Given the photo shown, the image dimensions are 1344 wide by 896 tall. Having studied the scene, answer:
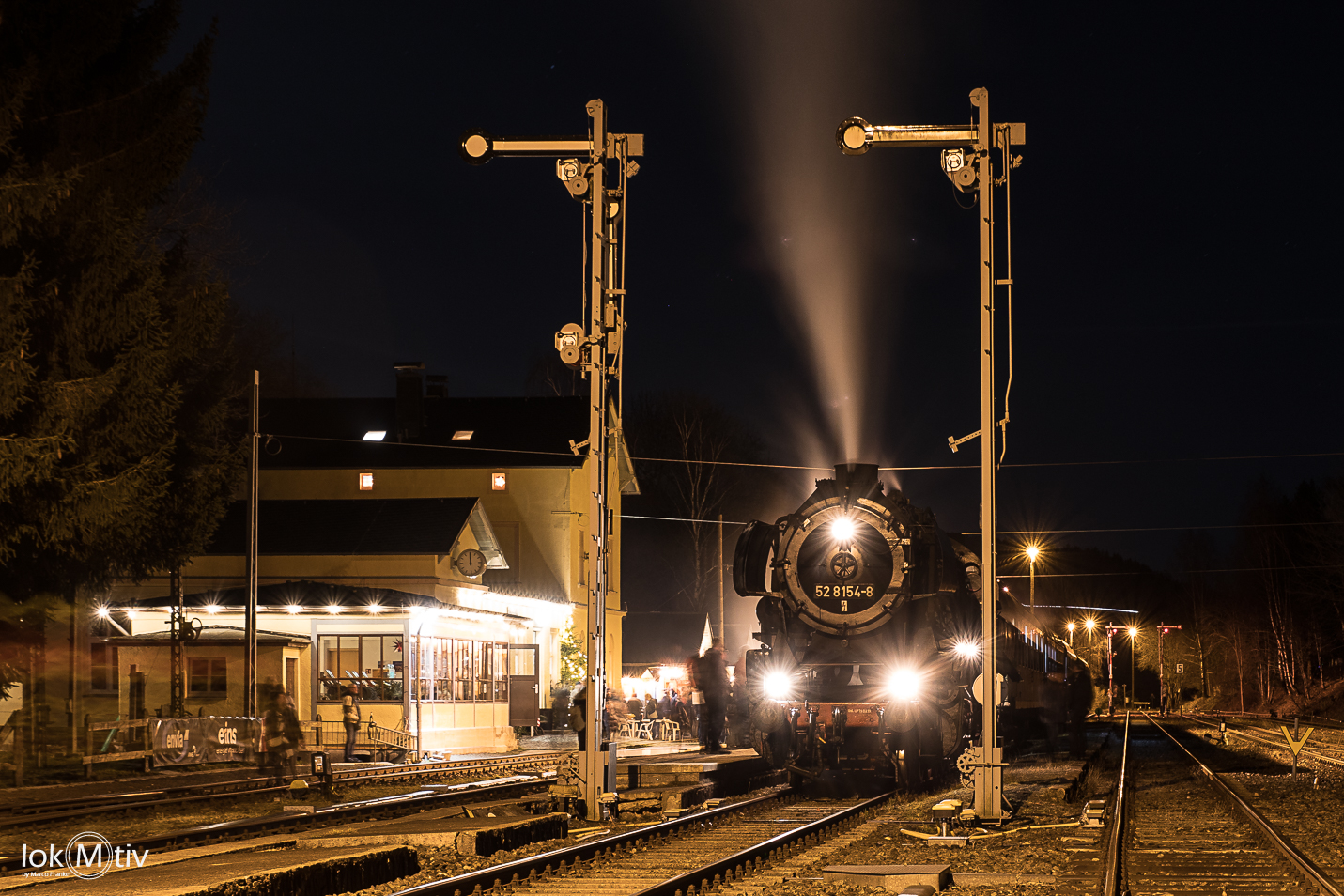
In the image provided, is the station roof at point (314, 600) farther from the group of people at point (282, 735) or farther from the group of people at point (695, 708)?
the group of people at point (282, 735)

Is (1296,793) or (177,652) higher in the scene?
(177,652)

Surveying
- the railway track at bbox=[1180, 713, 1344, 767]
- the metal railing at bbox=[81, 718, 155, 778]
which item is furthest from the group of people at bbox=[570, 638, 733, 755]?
the railway track at bbox=[1180, 713, 1344, 767]

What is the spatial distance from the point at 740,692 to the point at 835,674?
4.76 m

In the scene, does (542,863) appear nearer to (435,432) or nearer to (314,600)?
(314,600)

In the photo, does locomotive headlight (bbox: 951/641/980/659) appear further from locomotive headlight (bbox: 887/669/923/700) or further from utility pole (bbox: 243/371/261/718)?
utility pole (bbox: 243/371/261/718)

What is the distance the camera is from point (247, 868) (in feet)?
33.8

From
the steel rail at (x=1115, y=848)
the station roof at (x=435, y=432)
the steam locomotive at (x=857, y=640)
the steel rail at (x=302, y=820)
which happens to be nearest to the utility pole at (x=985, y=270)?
the steel rail at (x=1115, y=848)

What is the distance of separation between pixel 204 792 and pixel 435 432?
2675 cm

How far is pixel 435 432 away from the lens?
4588 centimetres

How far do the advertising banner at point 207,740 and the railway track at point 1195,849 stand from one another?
1401 cm

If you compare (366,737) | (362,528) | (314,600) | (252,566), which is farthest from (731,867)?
(362,528)

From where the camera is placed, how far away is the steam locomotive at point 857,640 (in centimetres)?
1766

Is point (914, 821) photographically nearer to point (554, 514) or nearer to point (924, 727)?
point (924, 727)

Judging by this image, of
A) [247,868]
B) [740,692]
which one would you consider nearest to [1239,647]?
[740,692]
